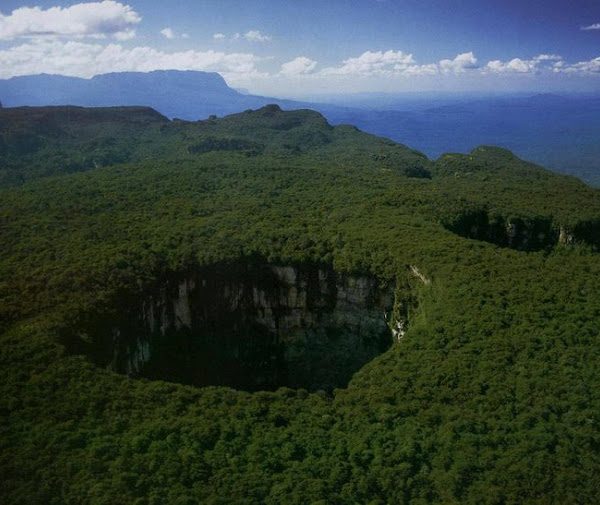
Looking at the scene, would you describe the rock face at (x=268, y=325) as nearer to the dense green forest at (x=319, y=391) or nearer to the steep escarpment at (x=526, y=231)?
the dense green forest at (x=319, y=391)

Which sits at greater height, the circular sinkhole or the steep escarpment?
the steep escarpment

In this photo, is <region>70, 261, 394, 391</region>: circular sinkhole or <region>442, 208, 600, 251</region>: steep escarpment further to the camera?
<region>442, 208, 600, 251</region>: steep escarpment

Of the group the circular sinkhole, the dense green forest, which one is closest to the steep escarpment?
the dense green forest

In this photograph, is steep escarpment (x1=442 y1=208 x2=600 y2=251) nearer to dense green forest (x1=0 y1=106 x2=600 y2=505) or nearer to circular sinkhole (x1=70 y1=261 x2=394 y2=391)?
dense green forest (x1=0 y1=106 x2=600 y2=505)

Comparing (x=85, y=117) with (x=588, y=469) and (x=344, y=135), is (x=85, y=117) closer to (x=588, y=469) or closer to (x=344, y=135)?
(x=344, y=135)

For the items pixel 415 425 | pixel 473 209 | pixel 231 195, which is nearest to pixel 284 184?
pixel 231 195

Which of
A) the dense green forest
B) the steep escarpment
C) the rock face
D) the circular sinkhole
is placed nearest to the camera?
the dense green forest
